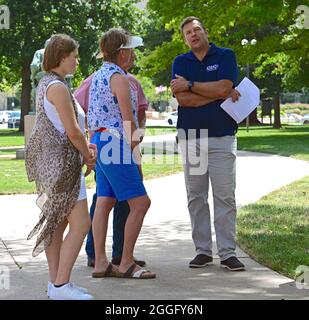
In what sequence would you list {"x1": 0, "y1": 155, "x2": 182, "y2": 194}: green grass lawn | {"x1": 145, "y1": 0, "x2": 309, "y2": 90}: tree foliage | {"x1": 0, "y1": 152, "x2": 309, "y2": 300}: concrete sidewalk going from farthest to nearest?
{"x1": 145, "y1": 0, "x2": 309, "y2": 90}: tree foliage < {"x1": 0, "y1": 155, "x2": 182, "y2": 194}: green grass lawn < {"x1": 0, "y1": 152, "x2": 309, "y2": 300}: concrete sidewalk

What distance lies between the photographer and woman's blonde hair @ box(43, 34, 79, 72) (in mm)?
5617

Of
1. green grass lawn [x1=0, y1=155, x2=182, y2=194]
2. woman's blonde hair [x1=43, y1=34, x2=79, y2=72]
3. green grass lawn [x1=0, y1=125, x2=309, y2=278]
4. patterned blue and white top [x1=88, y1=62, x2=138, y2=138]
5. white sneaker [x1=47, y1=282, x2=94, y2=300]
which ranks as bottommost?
green grass lawn [x1=0, y1=155, x2=182, y2=194]

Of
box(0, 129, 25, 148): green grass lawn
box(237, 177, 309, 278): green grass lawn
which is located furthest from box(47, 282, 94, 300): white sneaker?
box(0, 129, 25, 148): green grass lawn

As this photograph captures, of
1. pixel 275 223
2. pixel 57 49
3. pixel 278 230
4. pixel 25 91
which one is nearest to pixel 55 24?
pixel 25 91

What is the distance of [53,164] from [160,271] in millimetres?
1691

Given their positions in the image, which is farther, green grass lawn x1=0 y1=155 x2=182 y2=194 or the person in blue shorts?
green grass lawn x1=0 y1=155 x2=182 y2=194

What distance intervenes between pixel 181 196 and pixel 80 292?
7.20 m

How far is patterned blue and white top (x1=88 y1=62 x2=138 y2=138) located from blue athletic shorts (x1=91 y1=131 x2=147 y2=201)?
8 cm

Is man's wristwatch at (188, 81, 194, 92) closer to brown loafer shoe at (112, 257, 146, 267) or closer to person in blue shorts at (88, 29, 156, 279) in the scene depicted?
person in blue shorts at (88, 29, 156, 279)

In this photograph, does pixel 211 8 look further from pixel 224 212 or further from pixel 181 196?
pixel 224 212

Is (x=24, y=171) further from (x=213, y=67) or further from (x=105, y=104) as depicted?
(x=105, y=104)

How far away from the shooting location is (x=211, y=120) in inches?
275

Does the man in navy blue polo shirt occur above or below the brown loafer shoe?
above
